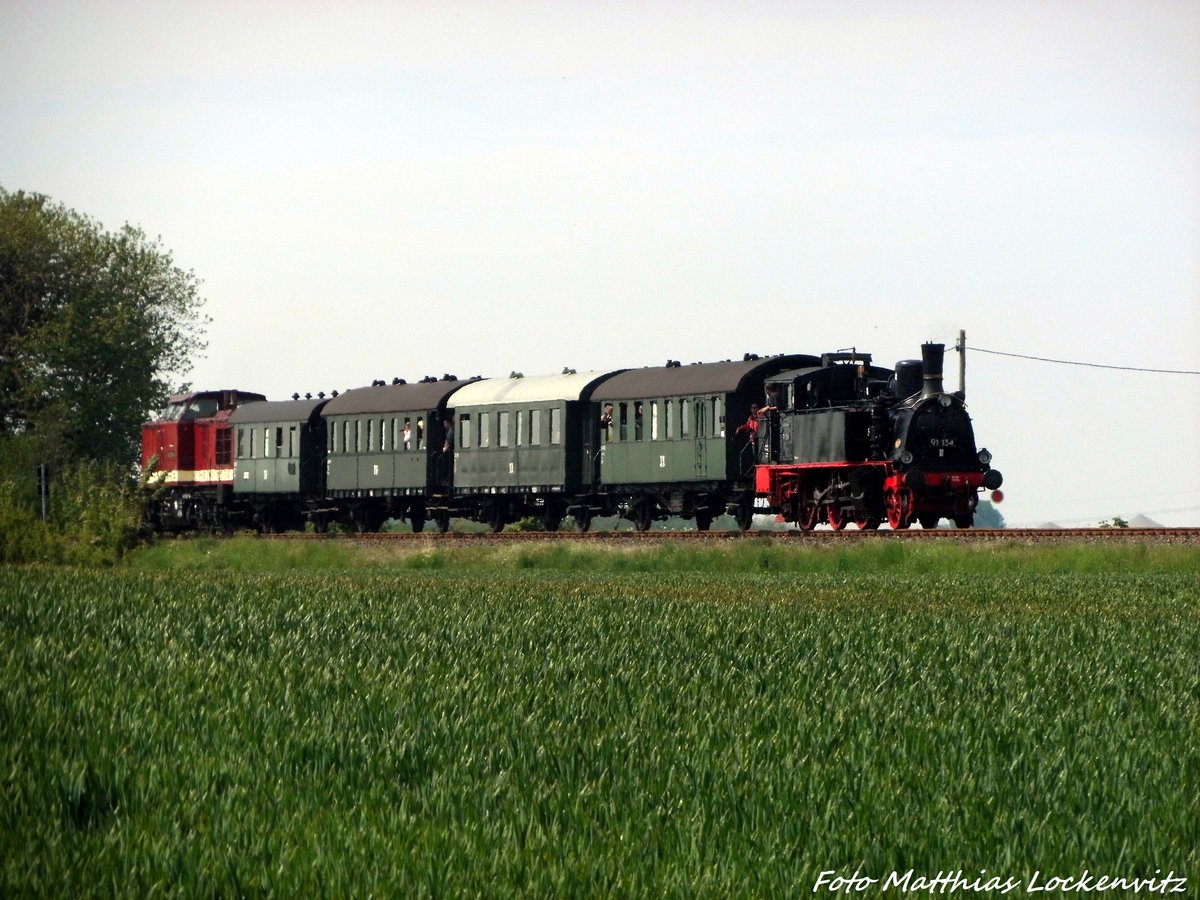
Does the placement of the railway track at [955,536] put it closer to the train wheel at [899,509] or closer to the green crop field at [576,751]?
the train wheel at [899,509]

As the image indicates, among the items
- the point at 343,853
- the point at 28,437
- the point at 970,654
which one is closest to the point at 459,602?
the point at 970,654

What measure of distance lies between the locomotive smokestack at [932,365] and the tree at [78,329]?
3985cm

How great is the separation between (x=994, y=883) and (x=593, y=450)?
3532 centimetres

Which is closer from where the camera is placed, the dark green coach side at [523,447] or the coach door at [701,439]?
the coach door at [701,439]

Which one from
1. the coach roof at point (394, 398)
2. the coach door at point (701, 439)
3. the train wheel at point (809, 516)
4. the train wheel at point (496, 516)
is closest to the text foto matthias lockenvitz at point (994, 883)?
the train wheel at point (809, 516)

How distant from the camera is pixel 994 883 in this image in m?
7.03

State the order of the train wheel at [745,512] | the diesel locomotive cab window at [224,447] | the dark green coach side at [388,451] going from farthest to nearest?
1. the diesel locomotive cab window at [224,447]
2. the dark green coach side at [388,451]
3. the train wheel at [745,512]

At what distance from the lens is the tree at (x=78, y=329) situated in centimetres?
6619

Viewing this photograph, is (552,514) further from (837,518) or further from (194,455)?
(194,455)

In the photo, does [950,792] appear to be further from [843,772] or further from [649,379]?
Answer: [649,379]

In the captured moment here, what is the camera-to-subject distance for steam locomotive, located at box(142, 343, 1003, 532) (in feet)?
116

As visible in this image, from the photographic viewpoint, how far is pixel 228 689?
1236 centimetres

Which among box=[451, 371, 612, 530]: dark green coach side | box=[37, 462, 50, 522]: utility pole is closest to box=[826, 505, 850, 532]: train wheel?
box=[451, 371, 612, 530]: dark green coach side

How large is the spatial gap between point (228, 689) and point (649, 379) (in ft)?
96.4
